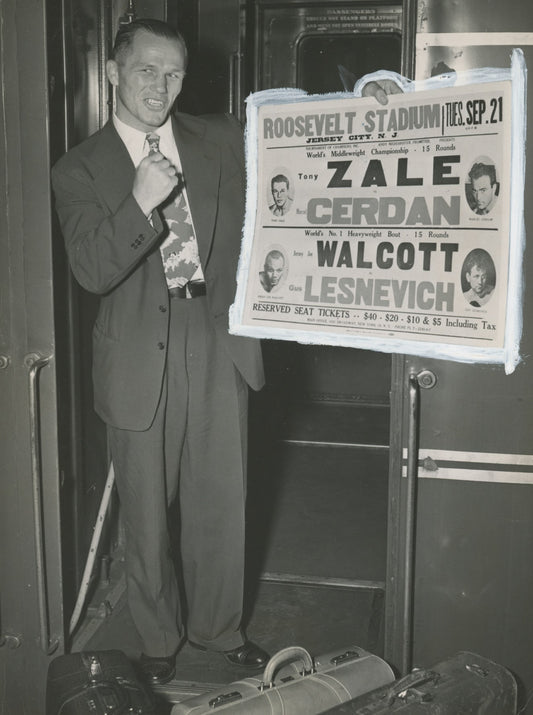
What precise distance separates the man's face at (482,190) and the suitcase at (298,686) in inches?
51.5

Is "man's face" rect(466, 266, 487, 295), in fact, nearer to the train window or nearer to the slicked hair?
the slicked hair

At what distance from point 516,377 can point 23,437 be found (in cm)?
152

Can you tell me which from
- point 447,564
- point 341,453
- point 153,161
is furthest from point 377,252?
point 341,453

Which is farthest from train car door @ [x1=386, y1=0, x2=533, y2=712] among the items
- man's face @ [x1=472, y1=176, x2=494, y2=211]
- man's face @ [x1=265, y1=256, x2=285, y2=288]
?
man's face @ [x1=265, y1=256, x2=285, y2=288]

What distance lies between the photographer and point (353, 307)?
83.7 inches

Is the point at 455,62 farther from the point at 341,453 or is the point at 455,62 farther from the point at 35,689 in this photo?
the point at 341,453

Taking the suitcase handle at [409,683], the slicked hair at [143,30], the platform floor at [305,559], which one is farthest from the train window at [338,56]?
the suitcase handle at [409,683]

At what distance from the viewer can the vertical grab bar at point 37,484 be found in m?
2.40

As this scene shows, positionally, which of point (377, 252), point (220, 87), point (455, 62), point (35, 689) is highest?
point (220, 87)

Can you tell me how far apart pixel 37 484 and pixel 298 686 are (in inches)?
39.5

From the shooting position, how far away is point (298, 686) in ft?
Answer: 7.20

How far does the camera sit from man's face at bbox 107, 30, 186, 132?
7.64 ft

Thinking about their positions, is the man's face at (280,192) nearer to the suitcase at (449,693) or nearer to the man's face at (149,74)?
the man's face at (149,74)

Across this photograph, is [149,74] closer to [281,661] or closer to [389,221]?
[389,221]
